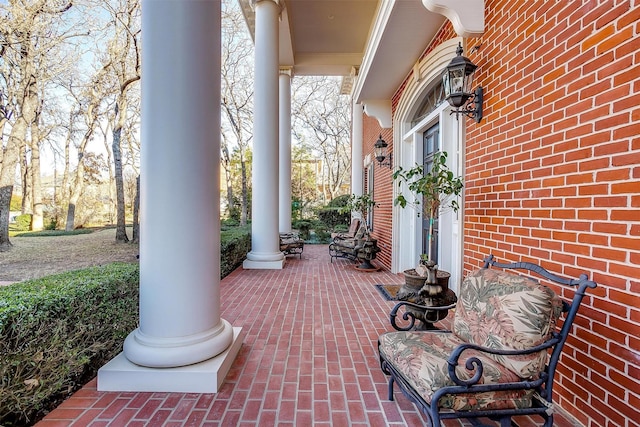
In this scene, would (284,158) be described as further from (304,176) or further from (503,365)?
(304,176)

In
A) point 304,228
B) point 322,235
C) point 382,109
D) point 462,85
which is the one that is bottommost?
point 322,235

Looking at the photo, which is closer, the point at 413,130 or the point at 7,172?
the point at 413,130

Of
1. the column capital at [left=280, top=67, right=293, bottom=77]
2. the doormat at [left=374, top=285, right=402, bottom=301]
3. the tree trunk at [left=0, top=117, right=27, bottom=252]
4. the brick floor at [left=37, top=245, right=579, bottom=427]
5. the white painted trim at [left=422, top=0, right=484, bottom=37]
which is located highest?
the column capital at [left=280, top=67, right=293, bottom=77]

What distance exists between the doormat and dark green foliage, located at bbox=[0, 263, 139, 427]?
3039 millimetres

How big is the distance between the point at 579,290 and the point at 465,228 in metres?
1.64

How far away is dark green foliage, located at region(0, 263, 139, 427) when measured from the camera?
1607 mm

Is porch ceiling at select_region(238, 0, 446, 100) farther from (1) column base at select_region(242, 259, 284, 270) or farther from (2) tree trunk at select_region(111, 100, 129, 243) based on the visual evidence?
(2) tree trunk at select_region(111, 100, 129, 243)

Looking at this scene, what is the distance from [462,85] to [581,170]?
57.4 inches

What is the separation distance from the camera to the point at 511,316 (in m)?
1.65

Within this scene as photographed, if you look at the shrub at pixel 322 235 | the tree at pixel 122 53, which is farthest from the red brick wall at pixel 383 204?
the tree at pixel 122 53

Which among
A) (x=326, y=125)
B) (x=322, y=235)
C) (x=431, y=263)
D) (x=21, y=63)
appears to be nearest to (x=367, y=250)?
(x=431, y=263)

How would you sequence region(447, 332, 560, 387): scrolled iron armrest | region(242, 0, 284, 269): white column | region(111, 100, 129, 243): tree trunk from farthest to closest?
region(111, 100, 129, 243): tree trunk
region(242, 0, 284, 269): white column
region(447, 332, 560, 387): scrolled iron armrest

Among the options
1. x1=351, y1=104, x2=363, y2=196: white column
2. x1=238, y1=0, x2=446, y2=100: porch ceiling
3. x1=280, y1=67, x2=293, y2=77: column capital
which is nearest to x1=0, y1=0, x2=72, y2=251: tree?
x1=238, y1=0, x2=446, y2=100: porch ceiling

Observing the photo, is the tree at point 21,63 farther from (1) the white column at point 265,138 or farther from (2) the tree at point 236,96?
(2) the tree at point 236,96
